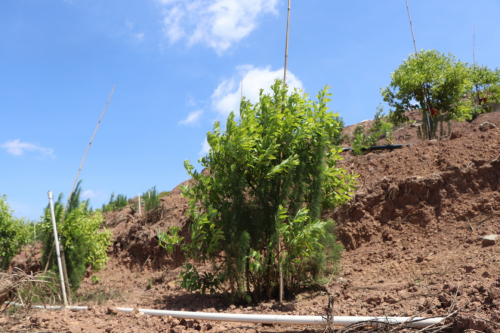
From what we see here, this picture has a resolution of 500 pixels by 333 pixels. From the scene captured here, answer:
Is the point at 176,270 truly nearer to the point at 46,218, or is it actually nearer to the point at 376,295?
the point at 46,218

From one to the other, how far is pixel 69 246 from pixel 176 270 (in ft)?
7.01

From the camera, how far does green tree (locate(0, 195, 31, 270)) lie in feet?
34.6

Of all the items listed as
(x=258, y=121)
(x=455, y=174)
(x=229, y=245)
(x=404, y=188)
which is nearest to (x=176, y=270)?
(x=229, y=245)

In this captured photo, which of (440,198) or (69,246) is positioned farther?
(69,246)

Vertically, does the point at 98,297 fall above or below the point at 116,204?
below

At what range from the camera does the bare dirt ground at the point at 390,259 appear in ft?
12.6

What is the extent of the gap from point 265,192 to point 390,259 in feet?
7.76

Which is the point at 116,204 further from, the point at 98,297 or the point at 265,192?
the point at 265,192

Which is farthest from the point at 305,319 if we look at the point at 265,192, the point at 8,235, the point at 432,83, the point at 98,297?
the point at 432,83

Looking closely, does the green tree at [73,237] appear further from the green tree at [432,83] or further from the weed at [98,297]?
the green tree at [432,83]

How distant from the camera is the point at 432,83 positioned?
14.0 metres

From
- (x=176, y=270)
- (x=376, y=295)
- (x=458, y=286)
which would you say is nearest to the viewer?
(x=458, y=286)

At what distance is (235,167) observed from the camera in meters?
4.89

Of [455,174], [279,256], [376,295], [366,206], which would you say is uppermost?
[455,174]
